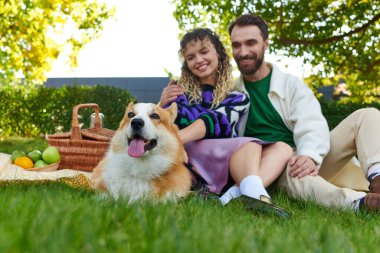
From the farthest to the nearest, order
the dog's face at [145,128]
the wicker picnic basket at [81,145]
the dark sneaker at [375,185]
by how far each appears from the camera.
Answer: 1. the wicker picnic basket at [81,145]
2. the dark sneaker at [375,185]
3. the dog's face at [145,128]

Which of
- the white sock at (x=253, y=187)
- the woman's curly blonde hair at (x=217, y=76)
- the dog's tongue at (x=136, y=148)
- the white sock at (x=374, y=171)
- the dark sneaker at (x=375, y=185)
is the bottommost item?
the white sock at (x=253, y=187)

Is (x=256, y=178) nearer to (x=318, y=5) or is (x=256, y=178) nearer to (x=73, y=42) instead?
(x=318, y=5)

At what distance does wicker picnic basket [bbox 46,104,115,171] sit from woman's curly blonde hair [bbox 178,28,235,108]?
5.19 feet

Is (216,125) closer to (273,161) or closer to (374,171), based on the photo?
(273,161)

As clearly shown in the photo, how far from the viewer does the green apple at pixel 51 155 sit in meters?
5.69

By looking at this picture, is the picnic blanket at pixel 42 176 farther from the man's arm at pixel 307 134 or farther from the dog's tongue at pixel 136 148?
the man's arm at pixel 307 134

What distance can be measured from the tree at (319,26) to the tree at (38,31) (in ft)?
11.0

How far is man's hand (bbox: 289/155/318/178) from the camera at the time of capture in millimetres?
3938

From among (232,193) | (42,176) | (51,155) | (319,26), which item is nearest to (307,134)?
(232,193)

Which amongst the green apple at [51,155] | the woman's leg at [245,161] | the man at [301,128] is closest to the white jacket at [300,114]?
the man at [301,128]

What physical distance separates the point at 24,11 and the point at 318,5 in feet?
21.9

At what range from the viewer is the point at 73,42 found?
15.4 meters

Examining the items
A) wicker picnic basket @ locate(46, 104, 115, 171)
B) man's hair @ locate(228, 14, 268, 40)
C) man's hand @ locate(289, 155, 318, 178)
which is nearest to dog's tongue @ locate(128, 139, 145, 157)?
man's hand @ locate(289, 155, 318, 178)

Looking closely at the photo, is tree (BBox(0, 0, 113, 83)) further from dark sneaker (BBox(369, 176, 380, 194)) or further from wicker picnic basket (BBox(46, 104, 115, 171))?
dark sneaker (BBox(369, 176, 380, 194))
